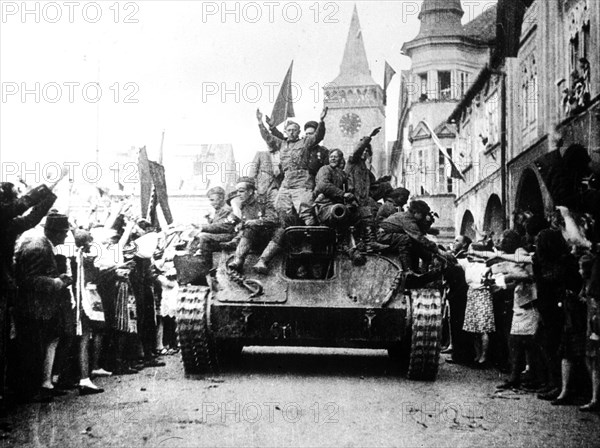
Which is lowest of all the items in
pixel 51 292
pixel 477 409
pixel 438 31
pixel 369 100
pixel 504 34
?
pixel 477 409

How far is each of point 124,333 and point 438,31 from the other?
30669 millimetres

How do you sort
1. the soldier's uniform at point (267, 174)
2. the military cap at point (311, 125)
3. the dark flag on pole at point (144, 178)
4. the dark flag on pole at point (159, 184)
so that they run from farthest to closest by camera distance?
the dark flag on pole at point (159, 184), the dark flag on pole at point (144, 178), the soldier's uniform at point (267, 174), the military cap at point (311, 125)

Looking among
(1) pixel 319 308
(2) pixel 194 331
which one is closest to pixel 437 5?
(1) pixel 319 308

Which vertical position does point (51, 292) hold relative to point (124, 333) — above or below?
above

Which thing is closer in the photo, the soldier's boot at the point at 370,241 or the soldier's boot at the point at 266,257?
the soldier's boot at the point at 266,257

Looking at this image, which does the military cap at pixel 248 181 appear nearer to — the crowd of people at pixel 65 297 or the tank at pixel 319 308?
the tank at pixel 319 308

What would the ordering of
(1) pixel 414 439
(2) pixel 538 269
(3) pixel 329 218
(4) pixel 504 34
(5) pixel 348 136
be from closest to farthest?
(1) pixel 414 439
(2) pixel 538 269
(3) pixel 329 218
(4) pixel 504 34
(5) pixel 348 136

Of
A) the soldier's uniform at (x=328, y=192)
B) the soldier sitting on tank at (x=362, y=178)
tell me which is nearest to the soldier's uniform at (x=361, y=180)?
the soldier sitting on tank at (x=362, y=178)

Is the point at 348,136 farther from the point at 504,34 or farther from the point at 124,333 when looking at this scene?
the point at 124,333

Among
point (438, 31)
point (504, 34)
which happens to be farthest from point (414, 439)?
point (438, 31)

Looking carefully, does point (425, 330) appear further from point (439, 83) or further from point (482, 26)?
point (439, 83)

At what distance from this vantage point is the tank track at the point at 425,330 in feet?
24.8

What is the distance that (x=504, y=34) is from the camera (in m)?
18.0

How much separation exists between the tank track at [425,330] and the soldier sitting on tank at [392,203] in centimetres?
175
